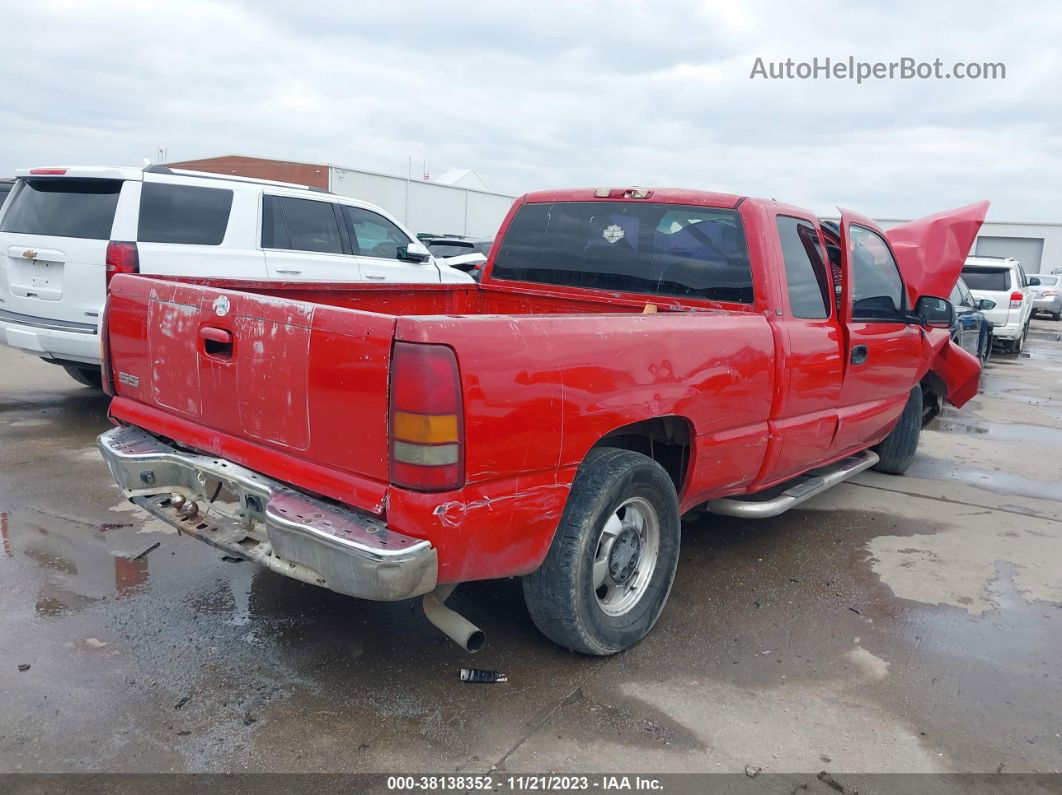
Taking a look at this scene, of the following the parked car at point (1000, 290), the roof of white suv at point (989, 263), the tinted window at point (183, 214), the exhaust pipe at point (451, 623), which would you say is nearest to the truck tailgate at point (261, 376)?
the exhaust pipe at point (451, 623)

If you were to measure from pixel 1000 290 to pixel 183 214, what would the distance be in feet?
45.7

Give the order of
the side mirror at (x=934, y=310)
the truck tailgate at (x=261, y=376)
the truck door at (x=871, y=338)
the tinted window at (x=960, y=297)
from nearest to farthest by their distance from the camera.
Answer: the truck tailgate at (x=261, y=376)
the truck door at (x=871, y=338)
the side mirror at (x=934, y=310)
the tinted window at (x=960, y=297)

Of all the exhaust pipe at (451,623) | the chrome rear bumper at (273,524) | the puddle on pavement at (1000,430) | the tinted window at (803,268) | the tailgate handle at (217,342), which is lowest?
the puddle on pavement at (1000,430)

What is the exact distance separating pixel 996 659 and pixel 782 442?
128cm

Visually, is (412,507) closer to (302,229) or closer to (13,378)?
(302,229)

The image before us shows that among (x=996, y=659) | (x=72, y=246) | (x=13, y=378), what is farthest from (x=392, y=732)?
(x=13, y=378)

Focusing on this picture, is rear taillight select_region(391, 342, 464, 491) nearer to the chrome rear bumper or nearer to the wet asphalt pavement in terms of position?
the chrome rear bumper

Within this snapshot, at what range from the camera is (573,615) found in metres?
3.10

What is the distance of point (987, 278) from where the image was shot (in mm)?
15242

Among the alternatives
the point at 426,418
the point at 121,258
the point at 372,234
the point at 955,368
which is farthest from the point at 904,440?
the point at 121,258

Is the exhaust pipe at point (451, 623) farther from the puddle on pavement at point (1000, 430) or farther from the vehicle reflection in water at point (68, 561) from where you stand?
the puddle on pavement at point (1000, 430)

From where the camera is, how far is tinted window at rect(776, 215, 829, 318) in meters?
4.21

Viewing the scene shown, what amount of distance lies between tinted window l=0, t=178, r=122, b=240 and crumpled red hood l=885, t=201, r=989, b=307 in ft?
18.9

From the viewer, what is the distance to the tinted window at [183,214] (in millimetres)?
6395
